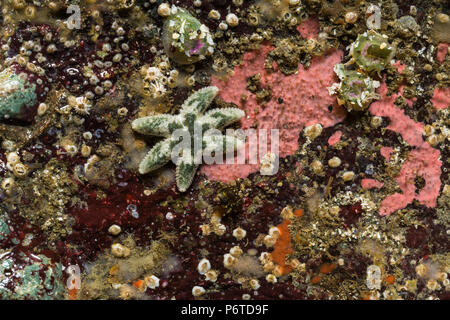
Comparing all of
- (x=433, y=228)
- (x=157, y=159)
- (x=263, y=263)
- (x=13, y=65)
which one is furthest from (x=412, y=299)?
(x=13, y=65)

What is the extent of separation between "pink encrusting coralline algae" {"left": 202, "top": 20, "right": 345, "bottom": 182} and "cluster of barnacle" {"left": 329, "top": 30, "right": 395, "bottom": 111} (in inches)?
4.5

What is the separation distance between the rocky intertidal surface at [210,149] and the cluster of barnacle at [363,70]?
11mm

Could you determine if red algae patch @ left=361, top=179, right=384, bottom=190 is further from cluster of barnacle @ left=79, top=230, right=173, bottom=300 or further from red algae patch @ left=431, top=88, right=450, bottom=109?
cluster of barnacle @ left=79, top=230, right=173, bottom=300

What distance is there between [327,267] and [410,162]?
3.72 ft

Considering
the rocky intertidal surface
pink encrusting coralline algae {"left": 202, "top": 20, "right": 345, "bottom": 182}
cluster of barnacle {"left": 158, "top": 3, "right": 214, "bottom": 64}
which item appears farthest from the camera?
pink encrusting coralline algae {"left": 202, "top": 20, "right": 345, "bottom": 182}

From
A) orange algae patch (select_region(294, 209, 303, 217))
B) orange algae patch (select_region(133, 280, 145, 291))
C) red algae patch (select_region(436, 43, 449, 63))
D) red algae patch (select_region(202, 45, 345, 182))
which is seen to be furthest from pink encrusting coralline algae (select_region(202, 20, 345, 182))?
orange algae patch (select_region(133, 280, 145, 291))

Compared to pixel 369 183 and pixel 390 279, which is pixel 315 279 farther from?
pixel 369 183

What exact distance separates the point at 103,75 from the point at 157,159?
82 centimetres

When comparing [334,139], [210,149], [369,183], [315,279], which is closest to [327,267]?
[315,279]

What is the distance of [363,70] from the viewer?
354cm

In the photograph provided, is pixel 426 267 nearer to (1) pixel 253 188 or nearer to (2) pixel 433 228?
(2) pixel 433 228

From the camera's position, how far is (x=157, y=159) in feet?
11.1

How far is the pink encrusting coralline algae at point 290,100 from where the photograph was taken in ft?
11.8

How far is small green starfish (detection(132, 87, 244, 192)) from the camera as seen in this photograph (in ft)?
11.1
